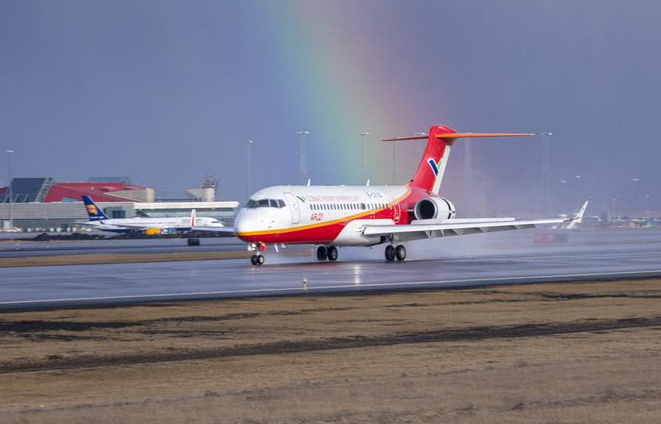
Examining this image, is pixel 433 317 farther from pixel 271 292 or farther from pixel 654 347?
pixel 271 292

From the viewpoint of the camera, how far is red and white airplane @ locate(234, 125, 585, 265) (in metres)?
54.7

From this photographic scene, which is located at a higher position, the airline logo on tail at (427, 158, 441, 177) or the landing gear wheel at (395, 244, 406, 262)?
the airline logo on tail at (427, 158, 441, 177)

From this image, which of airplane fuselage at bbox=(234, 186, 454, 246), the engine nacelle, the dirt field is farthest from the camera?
the engine nacelle

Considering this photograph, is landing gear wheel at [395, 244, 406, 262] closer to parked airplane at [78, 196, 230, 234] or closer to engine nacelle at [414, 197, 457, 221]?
engine nacelle at [414, 197, 457, 221]

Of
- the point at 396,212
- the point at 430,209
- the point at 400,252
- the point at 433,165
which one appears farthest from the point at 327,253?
the point at 433,165

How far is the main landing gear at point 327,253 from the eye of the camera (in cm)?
5991

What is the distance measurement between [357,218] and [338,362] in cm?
4029

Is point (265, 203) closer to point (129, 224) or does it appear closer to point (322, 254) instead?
point (322, 254)

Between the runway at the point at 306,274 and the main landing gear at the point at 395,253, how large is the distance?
1.54 metres

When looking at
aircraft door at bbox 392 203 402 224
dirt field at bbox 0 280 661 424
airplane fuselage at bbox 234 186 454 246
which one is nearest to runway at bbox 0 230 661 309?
airplane fuselage at bbox 234 186 454 246

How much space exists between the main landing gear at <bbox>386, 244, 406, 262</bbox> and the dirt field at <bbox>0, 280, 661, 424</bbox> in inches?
1049

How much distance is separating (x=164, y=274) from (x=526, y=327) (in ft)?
84.7

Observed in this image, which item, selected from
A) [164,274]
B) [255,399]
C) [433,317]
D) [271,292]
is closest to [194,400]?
[255,399]

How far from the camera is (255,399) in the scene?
50.7 feet
